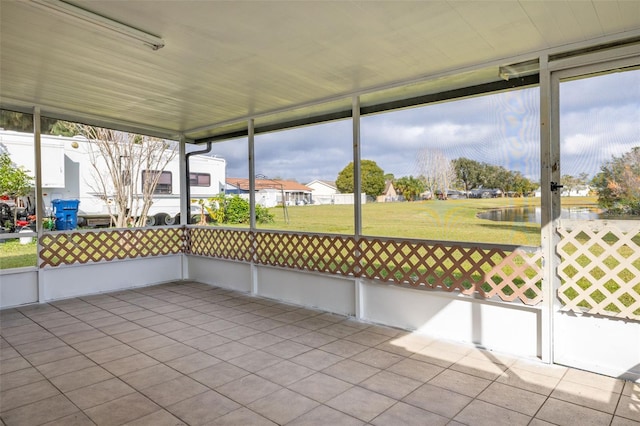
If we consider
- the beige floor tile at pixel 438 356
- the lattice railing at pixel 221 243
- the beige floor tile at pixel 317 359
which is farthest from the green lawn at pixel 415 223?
the beige floor tile at pixel 317 359

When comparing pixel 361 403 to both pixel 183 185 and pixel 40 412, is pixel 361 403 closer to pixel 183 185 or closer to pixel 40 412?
pixel 40 412

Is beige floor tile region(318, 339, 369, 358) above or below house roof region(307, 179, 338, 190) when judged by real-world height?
below

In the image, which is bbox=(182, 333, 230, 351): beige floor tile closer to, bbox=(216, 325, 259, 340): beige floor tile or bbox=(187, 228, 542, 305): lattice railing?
bbox=(216, 325, 259, 340): beige floor tile

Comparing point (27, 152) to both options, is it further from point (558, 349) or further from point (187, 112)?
point (558, 349)

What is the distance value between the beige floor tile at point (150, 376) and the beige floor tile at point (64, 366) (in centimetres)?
45

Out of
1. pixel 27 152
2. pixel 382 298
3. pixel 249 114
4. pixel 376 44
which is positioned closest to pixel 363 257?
pixel 382 298

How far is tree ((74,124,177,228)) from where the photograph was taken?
22.6 feet

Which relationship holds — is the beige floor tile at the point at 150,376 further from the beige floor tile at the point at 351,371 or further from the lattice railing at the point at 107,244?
the lattice railing at the point at 107,244

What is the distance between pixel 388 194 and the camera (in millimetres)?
4375

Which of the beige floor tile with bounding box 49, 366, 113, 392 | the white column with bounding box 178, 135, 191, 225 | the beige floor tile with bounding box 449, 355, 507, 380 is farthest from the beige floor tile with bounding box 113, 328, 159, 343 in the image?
the white column with bounding box 178, 135, 191, 225

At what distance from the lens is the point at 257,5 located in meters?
2.21

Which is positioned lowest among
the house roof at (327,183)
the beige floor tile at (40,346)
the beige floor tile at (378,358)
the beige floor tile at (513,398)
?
the beige floor tile at (513,398)

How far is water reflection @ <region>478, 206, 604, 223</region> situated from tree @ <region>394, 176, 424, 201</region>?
0.69 meters

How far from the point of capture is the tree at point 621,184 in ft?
8.75
